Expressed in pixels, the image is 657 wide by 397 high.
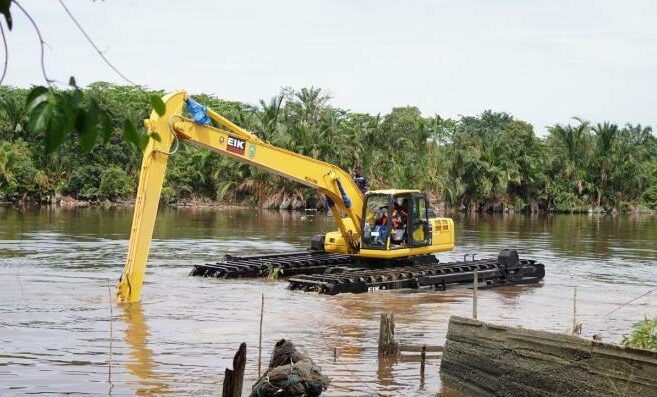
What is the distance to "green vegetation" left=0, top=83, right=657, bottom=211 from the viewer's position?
242 feet

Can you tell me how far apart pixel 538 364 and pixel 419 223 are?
43.5ft

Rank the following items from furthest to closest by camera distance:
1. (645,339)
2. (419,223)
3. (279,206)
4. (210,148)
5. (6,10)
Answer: (279,206) → (419,223) → (210,148) → (645,339) → (6,10)

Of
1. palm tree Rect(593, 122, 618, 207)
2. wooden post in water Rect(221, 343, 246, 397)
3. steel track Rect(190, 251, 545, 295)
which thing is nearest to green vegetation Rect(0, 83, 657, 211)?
palm tree Rect(593, 122, 618, 207)

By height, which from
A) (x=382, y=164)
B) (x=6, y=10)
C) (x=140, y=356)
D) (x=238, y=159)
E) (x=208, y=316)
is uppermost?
(x=382, y=164)

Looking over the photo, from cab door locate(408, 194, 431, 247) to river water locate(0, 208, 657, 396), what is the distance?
169cm

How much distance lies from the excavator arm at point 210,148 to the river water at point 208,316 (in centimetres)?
121

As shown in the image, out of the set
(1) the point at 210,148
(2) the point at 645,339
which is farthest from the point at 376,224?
(2) the point at 645,339

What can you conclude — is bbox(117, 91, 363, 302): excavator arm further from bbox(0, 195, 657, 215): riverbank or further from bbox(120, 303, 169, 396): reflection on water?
bbox(0, 195, 657, 215): riverbank

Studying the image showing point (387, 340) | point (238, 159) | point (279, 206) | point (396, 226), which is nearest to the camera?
point (387, 340)

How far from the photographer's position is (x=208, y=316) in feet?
57.3

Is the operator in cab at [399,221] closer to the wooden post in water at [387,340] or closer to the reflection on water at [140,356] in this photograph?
the reflection on water at [140,356]

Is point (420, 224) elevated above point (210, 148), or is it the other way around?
point (210, 148)

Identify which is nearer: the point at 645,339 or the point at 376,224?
the point at 645,339

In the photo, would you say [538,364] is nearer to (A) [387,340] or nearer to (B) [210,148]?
(A) [387,340]
